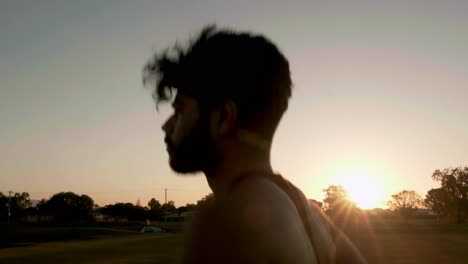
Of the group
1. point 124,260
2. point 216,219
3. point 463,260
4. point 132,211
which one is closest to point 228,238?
point 216,219

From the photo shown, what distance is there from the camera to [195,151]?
5.15ft

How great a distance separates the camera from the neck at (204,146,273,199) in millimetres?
1509

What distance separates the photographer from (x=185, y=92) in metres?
1.63

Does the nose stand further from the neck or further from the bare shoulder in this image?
the bare shoulder

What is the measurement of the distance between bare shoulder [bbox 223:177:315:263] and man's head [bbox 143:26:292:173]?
0.25 meters

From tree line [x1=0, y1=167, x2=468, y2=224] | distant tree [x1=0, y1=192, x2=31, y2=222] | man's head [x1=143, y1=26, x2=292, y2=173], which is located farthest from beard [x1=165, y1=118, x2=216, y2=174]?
distant tree [x1=0, y1=192, x2=31, y2=222]

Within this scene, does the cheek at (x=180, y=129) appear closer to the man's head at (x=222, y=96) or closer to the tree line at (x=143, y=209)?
the man's head at (x=222, y=96)

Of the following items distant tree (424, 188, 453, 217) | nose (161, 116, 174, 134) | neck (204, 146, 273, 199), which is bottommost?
neck (204, 146, 273, 199)

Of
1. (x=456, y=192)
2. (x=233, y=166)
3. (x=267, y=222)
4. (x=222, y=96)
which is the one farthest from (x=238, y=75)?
(x=456, y=192)

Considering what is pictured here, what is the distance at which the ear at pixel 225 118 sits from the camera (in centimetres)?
151

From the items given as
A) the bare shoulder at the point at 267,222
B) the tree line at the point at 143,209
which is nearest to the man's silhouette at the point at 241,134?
the bare shoulder at the point at 267,222

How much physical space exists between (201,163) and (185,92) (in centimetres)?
23

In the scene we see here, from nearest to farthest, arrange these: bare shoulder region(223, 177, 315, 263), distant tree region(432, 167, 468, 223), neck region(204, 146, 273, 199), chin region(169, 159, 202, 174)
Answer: bare shoulder region(223, 177, 315, 263) < neck region(204, 146, 273, 199) < chin region(169, 159, 202, 174) < distant tree region(432, 167, 468, 223)

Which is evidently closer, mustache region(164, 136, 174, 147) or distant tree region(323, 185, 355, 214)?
mustache region(164, 136, 174, 147)
